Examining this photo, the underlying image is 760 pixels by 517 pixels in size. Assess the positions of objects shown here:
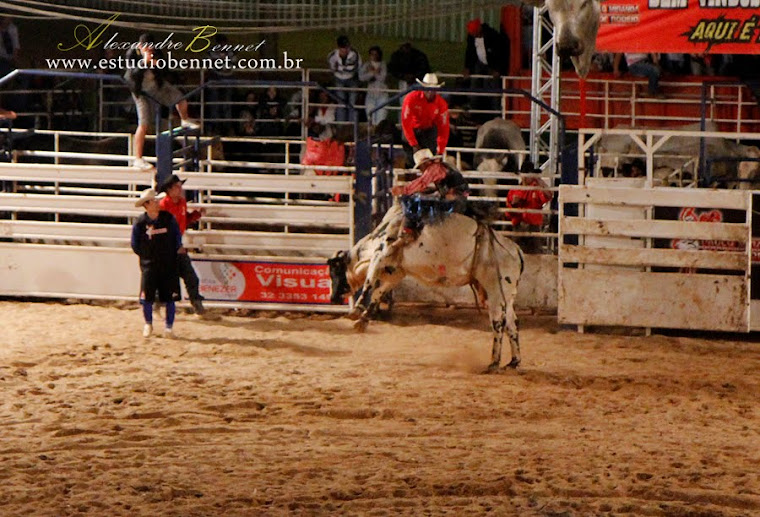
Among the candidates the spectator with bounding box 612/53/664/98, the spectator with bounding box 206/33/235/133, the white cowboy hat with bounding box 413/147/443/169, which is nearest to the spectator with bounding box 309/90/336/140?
the spectator with bounding box 206/33/235/133

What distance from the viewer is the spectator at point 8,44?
17.9 metres

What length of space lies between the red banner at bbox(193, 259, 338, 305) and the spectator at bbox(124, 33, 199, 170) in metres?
1.41

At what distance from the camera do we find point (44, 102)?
61.8 ft

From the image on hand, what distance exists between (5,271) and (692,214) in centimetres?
756

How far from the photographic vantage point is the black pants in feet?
41.7

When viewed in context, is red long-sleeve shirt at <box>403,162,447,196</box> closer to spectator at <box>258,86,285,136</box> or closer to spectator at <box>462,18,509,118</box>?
spectator at <box>258,86,285,136</box>

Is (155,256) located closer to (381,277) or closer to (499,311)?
(381,277)

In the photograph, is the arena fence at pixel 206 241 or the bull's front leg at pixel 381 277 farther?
the arena fence at pixel 206 241

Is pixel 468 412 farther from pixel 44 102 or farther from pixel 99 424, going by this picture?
pixel 44 102

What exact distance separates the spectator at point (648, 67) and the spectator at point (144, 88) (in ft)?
22.4

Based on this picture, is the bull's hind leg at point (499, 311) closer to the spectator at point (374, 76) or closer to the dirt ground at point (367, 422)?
the dirt ground at point (367, 422)

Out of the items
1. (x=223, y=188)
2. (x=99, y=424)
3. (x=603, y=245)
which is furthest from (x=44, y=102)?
(x=99, y=424)

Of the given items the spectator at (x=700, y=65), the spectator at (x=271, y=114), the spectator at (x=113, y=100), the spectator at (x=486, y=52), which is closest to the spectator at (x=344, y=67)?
the spectator at (x=271, y=114)

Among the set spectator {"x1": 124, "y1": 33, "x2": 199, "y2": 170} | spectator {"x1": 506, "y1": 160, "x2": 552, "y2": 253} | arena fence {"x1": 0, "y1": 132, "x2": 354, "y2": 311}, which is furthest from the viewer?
spectator {"x1": 124, "y1": 33, "x2": 199, "y2": 170}
